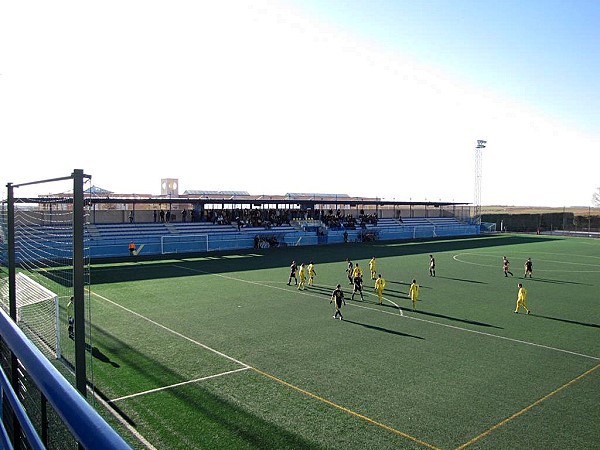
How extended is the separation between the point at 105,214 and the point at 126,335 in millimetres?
32618

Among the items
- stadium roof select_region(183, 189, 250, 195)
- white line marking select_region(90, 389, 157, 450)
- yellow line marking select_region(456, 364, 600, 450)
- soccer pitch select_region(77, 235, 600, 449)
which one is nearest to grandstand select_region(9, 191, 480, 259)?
stadium roof select_region(183, 189, 250, 195)

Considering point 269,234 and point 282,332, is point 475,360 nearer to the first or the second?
point 282,332

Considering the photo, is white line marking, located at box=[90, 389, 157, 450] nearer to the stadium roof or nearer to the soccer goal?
the soccer goal

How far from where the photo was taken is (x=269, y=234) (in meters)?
48.0

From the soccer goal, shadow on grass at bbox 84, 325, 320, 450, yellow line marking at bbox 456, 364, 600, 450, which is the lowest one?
yellow line marking at bbox 456, 364, 600, 450

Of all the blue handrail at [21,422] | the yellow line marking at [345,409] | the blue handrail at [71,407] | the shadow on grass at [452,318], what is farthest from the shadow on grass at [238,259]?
the blue handrail at [71,407]

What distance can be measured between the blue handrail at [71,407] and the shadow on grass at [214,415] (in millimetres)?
7111

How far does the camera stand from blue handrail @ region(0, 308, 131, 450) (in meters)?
1.49

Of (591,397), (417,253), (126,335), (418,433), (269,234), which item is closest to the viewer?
(418,433)

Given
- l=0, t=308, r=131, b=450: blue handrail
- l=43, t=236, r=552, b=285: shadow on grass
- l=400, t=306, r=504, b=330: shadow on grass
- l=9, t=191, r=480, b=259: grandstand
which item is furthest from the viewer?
l=9, t=191, r=480, b=259: grandstand

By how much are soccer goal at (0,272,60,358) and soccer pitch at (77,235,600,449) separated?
125 cm

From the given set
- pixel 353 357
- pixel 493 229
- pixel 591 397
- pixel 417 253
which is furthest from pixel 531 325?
pixel 493 229

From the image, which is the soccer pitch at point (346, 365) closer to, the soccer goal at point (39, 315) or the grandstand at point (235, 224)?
the soccer goal at point (39, 315)

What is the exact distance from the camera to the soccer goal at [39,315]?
13.3 m
